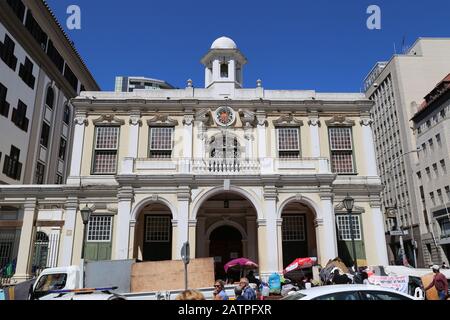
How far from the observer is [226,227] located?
2397 centimetres

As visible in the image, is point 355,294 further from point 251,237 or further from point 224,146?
point 224,146

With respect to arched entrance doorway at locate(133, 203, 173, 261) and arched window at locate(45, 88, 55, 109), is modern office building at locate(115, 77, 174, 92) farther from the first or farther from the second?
arched entrance doorway at locate(133, 203, 173, 261)

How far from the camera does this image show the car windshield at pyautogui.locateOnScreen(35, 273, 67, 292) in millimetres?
12977

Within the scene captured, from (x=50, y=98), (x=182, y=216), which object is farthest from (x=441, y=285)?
(x=50, y=98)

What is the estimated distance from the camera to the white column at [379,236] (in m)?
21.8

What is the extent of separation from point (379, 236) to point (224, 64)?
1573 cm

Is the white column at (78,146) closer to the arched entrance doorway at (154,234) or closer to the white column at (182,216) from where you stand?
the arched entrance doorway at (154,234)

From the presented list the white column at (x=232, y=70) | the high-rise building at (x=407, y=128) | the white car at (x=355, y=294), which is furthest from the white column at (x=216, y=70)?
the high-rise building at (x=407, y=128)

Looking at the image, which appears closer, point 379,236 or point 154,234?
point 379,236

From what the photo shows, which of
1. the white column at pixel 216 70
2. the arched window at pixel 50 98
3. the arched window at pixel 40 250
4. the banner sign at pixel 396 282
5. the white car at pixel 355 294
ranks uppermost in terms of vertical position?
the arched window at pixel 50 98

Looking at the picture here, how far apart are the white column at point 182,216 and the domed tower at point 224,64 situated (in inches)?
355

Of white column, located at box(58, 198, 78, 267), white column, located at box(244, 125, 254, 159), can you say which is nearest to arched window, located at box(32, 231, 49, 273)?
white column, located at box(58, 198, 78, 267)

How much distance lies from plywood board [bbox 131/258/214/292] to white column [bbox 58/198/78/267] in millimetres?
7867
